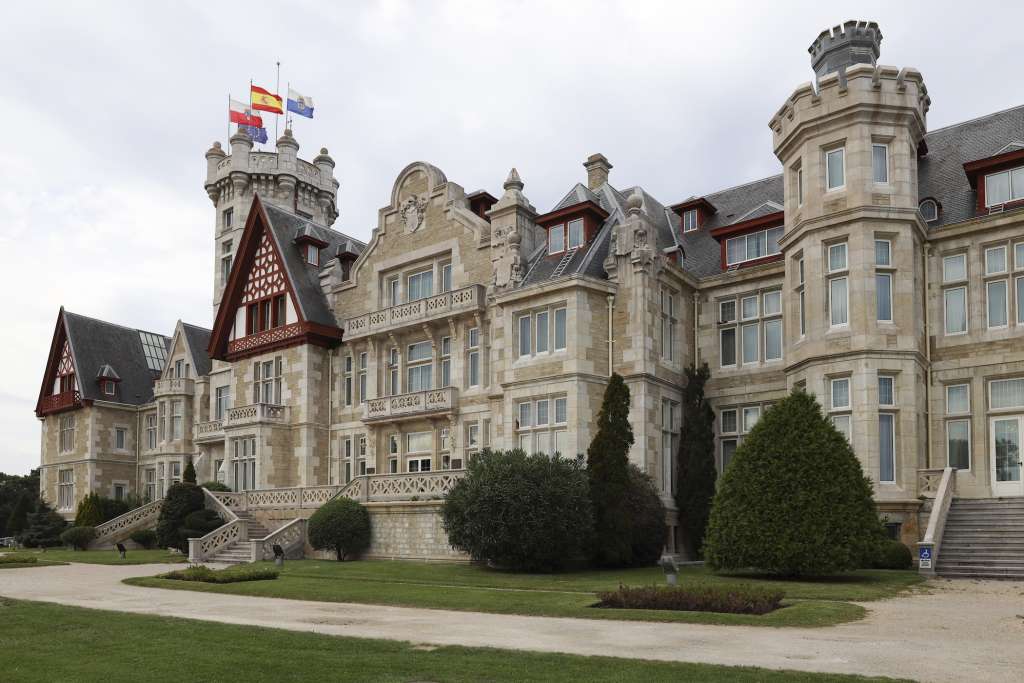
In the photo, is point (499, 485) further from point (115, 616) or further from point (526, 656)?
point (526, 656)

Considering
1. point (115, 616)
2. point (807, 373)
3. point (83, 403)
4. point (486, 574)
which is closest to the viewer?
point (115, 616)

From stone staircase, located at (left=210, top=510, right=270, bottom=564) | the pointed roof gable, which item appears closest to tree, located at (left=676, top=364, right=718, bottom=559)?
stone staircase, located at (left=210, top=510, right=270, bottom=564)

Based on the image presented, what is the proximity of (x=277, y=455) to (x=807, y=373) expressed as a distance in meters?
23.2

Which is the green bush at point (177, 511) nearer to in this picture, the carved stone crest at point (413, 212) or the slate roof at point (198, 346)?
the carved stone crest at point (413, 212)

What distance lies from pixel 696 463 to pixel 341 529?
1192 cm

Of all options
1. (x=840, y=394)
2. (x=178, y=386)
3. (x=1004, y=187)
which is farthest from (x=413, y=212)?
(x=178, y=386)

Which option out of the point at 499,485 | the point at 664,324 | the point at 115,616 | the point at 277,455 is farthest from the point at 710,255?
the point at 115,616

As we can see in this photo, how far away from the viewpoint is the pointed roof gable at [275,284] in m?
41.5

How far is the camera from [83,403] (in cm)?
5788

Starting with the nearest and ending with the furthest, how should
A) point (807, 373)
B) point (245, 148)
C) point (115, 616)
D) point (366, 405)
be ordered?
point (115, 616) → point (807, 373) → point (366, 405) → point (245, 148)

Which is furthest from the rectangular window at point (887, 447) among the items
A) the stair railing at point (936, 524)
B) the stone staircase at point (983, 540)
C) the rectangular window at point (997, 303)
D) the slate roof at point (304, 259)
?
the slate roof at point (304, 259)

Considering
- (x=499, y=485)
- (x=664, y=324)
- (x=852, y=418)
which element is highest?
(x=664, y=324)

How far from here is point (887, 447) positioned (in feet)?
85.4

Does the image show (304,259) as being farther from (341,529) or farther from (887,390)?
(887,390)
